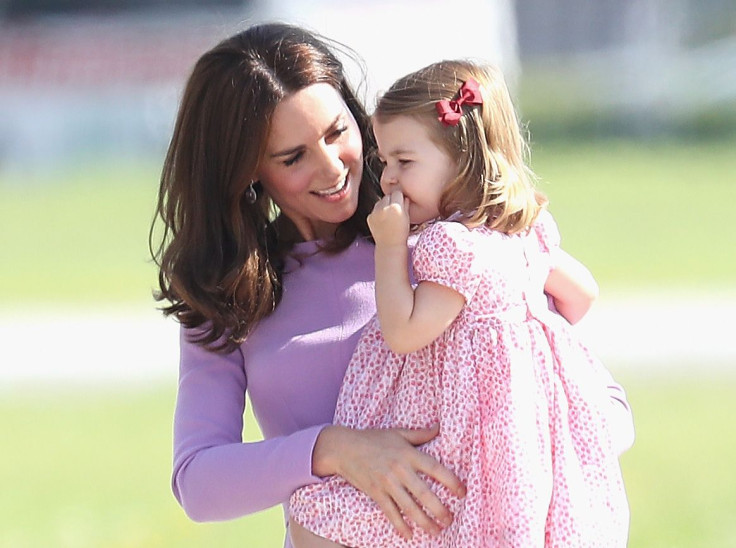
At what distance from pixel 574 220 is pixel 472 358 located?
12.3m

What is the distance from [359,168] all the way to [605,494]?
0.80m

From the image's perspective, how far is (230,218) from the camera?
8.55ft

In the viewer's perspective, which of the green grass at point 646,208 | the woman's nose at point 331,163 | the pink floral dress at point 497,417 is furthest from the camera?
the green grass at point 646,208

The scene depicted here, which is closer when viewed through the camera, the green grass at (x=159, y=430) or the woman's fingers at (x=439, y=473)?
the woman's fingers at (x=439, y=473)

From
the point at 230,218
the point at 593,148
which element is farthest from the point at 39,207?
the point at 230,218

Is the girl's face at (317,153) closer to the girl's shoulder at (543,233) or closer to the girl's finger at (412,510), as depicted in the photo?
the girl's shoulder at (543,233)

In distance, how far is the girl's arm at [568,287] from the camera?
245 centimetres

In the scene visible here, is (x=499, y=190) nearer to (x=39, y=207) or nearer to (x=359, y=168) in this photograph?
(x=359, y=168)

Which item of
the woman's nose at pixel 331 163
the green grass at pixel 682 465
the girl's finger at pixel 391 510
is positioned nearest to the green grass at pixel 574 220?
the green grass at pixel 682 465

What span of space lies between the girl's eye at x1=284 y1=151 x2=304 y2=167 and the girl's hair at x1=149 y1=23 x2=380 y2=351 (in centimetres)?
5

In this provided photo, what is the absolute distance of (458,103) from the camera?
2.27m

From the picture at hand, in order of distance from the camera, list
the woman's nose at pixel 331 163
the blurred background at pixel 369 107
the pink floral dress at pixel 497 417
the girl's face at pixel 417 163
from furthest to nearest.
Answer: the blurred background at pixel 369 107, the woman's nose at pixel 331 163, the girl's face at pixel 417 163, the pink floral dress at pixel 497 417

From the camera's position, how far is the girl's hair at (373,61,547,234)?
226 centimetres

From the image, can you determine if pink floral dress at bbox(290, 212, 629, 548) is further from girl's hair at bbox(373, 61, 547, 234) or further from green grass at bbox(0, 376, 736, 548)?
green grass at bbox(0, 376, 736, 548)
